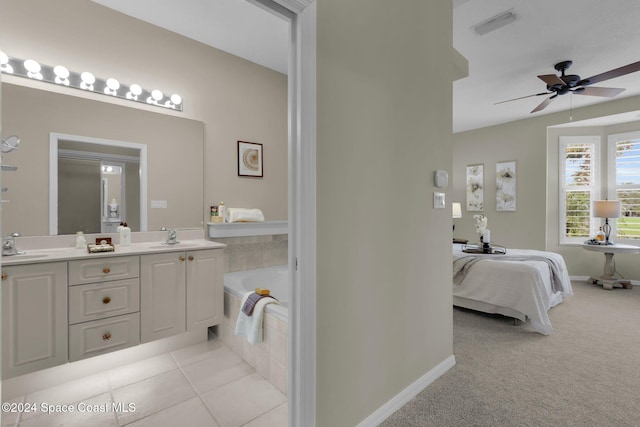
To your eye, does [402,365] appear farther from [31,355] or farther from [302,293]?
[31,355]

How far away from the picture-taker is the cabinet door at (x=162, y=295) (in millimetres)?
2326

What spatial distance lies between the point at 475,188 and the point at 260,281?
187 inches

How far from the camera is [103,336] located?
215 cm

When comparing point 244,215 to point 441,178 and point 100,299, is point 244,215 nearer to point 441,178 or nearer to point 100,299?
point 100,299

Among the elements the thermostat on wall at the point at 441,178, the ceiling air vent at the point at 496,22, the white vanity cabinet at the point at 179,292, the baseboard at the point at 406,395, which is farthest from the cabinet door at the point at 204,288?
the ceiling air vent at the point at 496,22

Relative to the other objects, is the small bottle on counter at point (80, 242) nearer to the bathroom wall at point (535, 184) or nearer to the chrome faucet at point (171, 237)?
the chrome faucet at point (171, 237)

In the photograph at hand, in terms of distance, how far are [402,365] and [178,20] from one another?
3301 millimetres

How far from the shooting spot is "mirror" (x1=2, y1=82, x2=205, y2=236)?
7.24 feet

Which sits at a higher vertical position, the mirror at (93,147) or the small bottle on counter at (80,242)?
the mirror at (93,147)

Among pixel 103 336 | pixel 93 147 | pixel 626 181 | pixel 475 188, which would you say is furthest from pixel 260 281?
pixel 626 181

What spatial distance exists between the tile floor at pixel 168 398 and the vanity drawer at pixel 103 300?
52 centimetres

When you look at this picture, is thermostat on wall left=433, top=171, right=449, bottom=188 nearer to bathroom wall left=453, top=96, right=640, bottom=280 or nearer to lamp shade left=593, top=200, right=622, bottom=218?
lamp shade left=593, top=200, right=622, bottom=218

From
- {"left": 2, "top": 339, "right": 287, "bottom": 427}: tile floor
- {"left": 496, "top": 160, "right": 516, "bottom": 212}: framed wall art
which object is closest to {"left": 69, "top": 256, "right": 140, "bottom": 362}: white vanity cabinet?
{"left": 2, "top": 339, "right": 287, "bottom": 427}: tile floor

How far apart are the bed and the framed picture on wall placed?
252 cm
